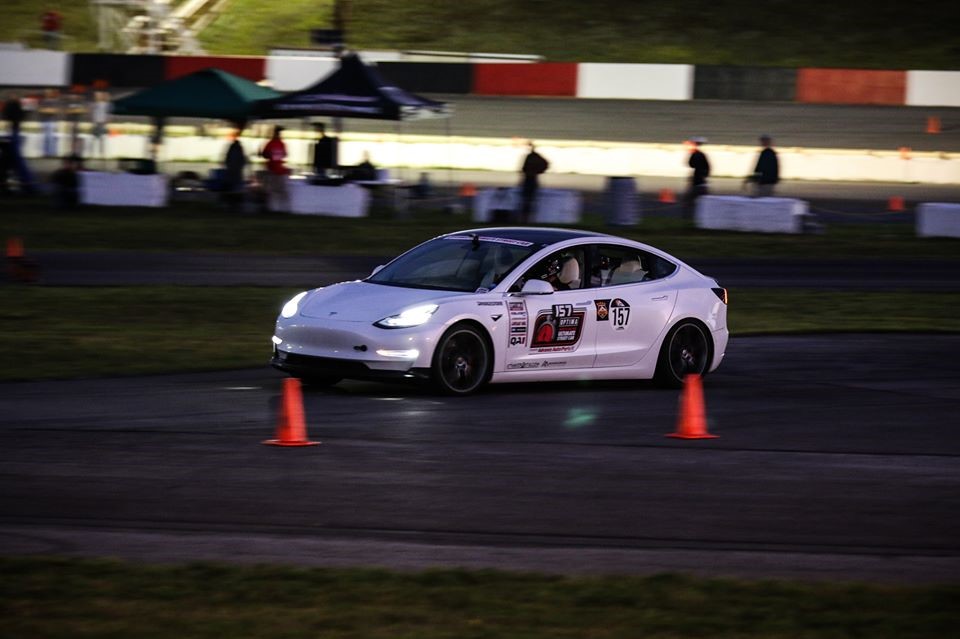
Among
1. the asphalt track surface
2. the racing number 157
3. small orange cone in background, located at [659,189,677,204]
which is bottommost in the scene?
the asphalt track surface

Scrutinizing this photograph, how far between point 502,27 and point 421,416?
148 feet

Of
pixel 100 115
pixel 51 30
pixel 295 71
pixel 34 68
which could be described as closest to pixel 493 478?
pixel 100 115

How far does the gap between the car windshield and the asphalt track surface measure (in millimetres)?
878

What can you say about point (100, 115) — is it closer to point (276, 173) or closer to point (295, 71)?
point (295, 71)

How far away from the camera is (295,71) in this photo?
48.5 m

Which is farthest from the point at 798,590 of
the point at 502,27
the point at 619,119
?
the point at 502,27

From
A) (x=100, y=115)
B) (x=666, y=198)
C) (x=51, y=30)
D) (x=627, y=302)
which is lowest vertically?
(x=627, y=302)

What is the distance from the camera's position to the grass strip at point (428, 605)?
5.69 meters

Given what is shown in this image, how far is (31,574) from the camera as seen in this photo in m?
6.34

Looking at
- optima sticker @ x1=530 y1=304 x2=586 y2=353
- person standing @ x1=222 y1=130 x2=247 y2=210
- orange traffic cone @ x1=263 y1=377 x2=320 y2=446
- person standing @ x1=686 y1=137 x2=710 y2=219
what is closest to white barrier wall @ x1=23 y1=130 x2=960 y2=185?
person standing @ x1=686 y1=137 x2=710 y2=219

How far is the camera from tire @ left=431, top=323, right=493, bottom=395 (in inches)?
467

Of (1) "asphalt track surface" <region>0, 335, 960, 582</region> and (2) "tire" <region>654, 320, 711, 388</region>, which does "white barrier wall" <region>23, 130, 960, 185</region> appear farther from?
(1) "asphalt track surface" <region>0, 335, 960, 582</region>

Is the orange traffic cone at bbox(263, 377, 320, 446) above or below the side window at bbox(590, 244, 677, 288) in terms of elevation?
below

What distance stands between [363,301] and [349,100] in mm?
18223
